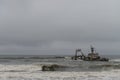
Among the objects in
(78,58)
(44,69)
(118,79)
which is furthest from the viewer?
(78,58)

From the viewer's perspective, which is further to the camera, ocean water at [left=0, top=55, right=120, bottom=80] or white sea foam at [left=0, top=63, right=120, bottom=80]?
ocean water at [left=0, top=55, right=120, bottom=80]

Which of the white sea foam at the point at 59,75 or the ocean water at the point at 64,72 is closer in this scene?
the white sea foam at the point at 59,75

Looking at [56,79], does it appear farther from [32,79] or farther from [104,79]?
[104,79]

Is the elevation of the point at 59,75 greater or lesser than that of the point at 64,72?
lesser

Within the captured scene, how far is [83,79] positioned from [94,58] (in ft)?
211

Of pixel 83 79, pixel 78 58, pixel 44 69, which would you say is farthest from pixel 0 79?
pixel 78 58

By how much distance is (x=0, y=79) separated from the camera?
105 feet

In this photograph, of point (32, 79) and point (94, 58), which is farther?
point (94, 58)

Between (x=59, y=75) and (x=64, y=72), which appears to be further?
(x=64, y=72)

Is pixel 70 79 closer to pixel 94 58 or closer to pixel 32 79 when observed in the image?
pixel 32 79

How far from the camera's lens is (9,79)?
32.7m

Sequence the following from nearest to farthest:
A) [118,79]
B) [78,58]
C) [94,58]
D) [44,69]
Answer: [118,79]
[44,69]
[94,58]
[78,58]

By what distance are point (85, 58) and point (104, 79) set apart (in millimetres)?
69187

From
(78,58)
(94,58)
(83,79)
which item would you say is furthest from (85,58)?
(83,79)
